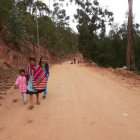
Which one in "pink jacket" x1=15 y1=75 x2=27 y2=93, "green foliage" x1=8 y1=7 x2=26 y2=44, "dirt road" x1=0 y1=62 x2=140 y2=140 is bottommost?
"dirt road" x1=0 y1=62 x2=140 y2=140

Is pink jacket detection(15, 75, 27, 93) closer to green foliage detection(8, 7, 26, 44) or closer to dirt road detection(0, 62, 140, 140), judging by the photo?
dirt road detection(0, 62, 140, 140)

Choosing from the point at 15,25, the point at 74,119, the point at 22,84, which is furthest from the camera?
the point at 15,25

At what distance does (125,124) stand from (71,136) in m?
1.32

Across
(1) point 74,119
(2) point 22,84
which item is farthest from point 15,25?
(1) point 74,119

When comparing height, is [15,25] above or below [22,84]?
above

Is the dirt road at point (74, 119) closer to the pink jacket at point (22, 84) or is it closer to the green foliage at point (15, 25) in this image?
the pink jacket at point (22, 84)

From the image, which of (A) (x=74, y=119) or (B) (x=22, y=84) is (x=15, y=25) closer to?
(B) (x=22, y=84)

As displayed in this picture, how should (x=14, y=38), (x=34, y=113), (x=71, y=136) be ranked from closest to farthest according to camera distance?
(x=71, y=136), (x=34, y=113), (x=14, y=38)

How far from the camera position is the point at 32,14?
115 ft

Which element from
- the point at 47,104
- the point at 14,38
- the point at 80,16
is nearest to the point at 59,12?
the point at 80,16

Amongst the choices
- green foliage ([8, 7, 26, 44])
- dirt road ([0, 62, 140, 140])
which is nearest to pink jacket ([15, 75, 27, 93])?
dirt road ([0, 62, 140, 140])

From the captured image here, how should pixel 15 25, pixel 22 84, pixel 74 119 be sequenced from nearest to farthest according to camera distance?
pixel 74 119 < pixel 22 84 < pixel 15 25

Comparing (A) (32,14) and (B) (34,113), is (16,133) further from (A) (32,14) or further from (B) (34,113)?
(A) (32,14)

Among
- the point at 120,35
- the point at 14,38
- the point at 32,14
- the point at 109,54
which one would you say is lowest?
the point at 109,54
